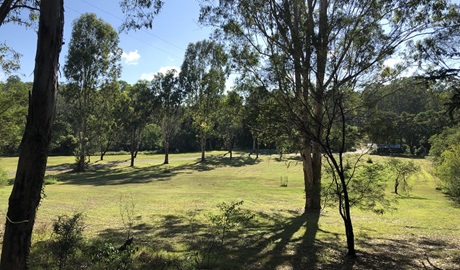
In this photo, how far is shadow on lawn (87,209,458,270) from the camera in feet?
28.6

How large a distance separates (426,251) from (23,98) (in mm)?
26788

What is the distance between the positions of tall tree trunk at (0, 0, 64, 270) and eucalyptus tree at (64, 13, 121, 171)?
36951 mm

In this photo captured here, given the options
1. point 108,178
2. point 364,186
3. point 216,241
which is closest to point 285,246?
point 216,241

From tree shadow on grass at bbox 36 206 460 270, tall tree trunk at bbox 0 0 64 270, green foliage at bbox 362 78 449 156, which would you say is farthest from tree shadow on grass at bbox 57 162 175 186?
tall tree trunk at bbox 0 0 64 270

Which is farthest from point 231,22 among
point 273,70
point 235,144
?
point 235,144

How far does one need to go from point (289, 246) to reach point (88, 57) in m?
35.4

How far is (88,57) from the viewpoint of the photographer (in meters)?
38.6

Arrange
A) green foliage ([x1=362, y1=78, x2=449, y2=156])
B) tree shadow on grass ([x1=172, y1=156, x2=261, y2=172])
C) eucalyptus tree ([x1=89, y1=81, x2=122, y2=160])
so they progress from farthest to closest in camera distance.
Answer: tree shadow on grass ([x1=172, y1=156, x2=261, y2=172]) → eucalyptus tree ([x1=89, y1=81, x2=122, y2=160]) → green foliage ([x1=362, y1=78, x2=449, y2=156])

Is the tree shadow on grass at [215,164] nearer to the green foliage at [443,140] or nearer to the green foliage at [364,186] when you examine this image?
the green foliage at [443,140]

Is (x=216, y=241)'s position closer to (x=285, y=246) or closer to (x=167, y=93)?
(x=285, y=246)

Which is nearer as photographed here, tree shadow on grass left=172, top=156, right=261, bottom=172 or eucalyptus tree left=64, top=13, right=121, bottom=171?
eucalyptus tree left=64, top=13, right=121, bottom=171

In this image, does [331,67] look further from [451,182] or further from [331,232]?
[451,182]

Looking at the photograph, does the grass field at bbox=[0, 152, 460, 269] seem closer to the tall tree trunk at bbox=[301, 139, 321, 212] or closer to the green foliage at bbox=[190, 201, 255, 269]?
the green foliage at bbox=[190, 201, 255, 269]

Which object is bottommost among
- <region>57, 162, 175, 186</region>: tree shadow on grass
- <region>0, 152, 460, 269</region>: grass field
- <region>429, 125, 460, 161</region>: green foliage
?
<region>57, 162, 175, 186</region>: tree shadow on grass
